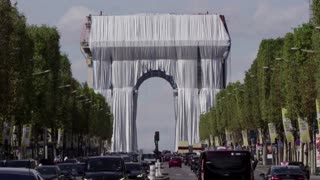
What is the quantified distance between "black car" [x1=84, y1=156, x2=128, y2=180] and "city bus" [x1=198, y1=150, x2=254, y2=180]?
3.72m

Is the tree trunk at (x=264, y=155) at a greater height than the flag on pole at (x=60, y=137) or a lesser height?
lesser

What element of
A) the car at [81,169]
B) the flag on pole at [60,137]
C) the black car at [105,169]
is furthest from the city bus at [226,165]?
the flag on pole at [60,137]

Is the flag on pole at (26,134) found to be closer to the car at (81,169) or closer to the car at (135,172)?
the car at (81,169)

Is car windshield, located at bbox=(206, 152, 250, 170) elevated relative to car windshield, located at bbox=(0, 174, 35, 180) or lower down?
elevated

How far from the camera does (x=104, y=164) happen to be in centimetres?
5150

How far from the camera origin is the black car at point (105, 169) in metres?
49.6

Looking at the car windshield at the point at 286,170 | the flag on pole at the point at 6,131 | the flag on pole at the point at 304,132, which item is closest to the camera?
the car windshield at the point at 286,170

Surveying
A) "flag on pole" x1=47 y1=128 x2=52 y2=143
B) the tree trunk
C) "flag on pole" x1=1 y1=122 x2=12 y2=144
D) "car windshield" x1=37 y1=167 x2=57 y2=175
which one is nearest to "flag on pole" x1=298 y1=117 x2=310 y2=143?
"flag on pole" x1=1 y1=122 x2=12 y2=144

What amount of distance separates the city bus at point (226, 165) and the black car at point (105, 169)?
3.72 meters

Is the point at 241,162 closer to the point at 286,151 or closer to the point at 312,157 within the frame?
the point at 312,157

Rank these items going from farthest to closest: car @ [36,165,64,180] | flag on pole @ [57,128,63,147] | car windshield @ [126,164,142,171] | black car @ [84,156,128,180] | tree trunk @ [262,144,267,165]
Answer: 1. tree trunk @ [262,144,267,165]
2. flag on pole @ [57,128,63,147]
3. car windshield @ [126,164,142,171]
4. car @ [36,165,64,180]
5. black car @ [84,156,128,180]

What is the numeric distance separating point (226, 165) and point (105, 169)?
18.0 feet

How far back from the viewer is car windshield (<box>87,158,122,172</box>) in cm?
5106

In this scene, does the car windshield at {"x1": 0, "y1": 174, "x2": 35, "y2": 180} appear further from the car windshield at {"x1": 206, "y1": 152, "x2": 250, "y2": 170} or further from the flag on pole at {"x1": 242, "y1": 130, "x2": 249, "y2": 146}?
the flag on pole at {"x1": 242, "y1": 130, "x2": 249, "y2": 146}
